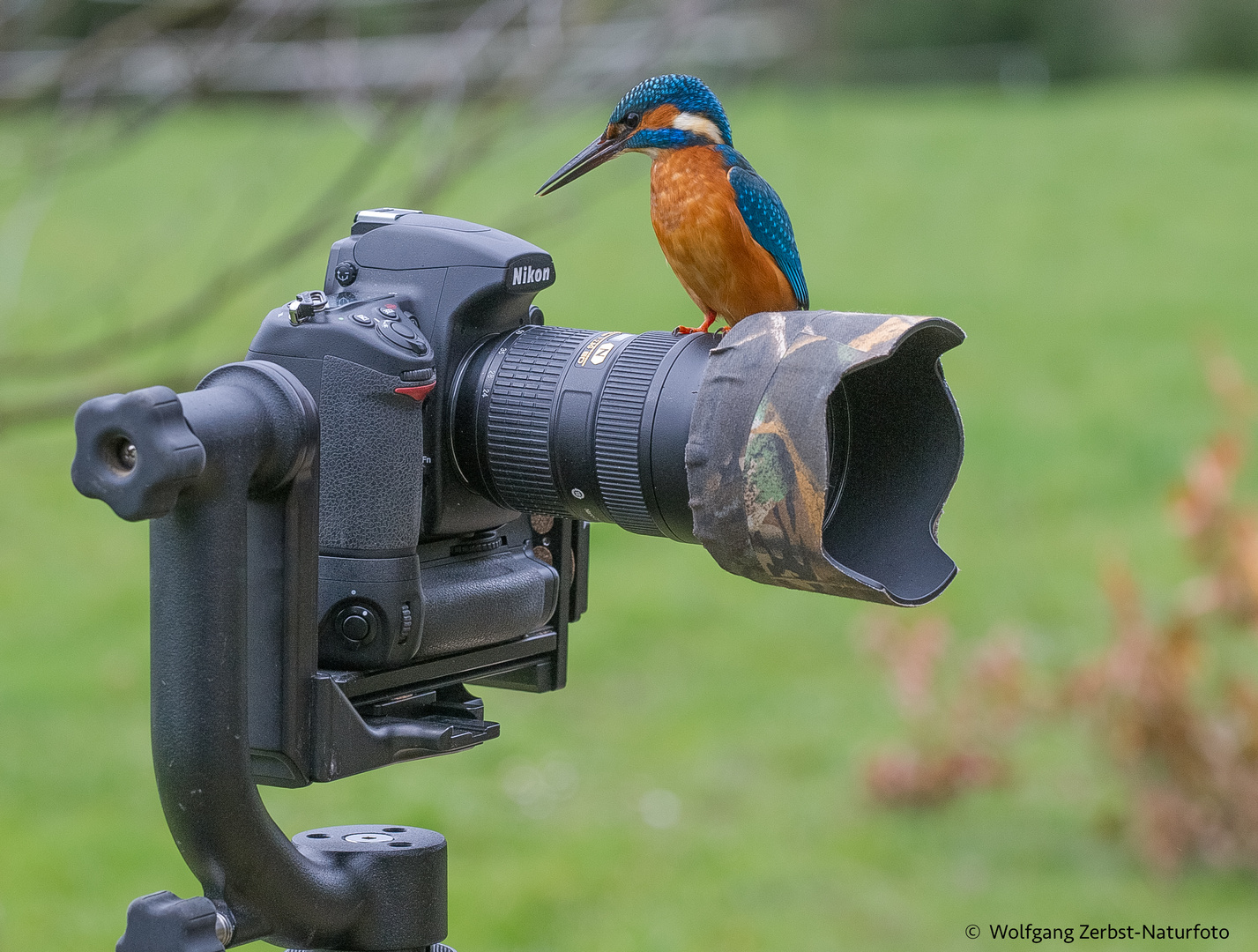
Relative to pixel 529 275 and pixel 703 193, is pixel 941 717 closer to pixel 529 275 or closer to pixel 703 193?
pixel 703 193

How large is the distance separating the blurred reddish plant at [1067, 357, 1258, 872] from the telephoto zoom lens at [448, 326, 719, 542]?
2111 millimetres

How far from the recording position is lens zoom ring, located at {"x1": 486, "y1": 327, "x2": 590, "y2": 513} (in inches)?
59.4

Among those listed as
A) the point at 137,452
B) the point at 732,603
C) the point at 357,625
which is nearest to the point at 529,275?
the point at 357,625

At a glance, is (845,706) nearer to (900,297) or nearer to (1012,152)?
(900,297)

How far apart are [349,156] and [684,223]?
25.1 ft

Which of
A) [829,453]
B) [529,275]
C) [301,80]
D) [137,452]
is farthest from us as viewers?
[301,80]

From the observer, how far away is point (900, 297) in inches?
307

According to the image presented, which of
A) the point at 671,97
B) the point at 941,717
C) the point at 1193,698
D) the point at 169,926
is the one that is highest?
the point at 671,97

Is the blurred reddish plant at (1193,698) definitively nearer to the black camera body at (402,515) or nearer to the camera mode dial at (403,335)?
the black camera body at (402,515)

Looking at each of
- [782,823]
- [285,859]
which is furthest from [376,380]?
[782,823]

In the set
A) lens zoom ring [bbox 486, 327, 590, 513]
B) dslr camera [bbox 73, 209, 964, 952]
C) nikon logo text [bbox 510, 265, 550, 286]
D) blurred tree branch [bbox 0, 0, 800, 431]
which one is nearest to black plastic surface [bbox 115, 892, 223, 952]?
dslr camera [bbox 73, 209, 964, 952]

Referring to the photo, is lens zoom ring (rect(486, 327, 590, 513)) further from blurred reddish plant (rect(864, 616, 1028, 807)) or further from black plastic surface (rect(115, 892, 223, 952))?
blurred reddish plant (rect(864, 616, 1028, 807))

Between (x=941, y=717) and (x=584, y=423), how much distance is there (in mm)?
2524

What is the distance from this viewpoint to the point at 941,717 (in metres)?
3.79
